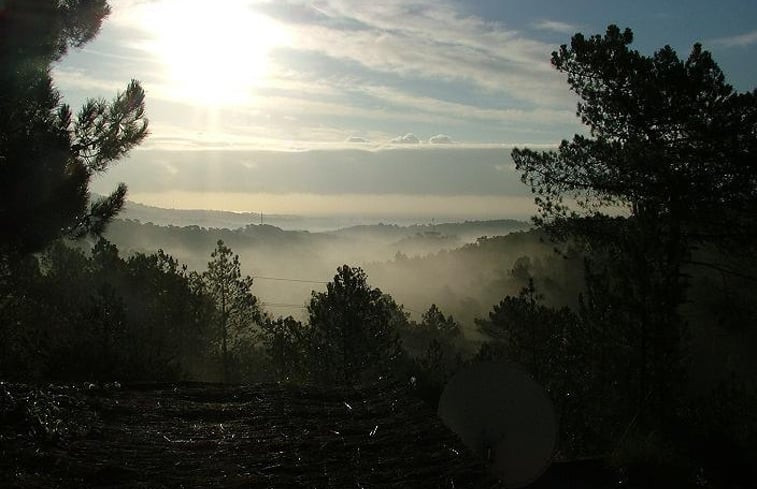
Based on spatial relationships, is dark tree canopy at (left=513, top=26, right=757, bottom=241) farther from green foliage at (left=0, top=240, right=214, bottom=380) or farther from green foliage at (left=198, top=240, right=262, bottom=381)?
green foliage at (left=198, top=240, right=262, bottom=381)

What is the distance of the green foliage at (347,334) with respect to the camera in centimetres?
2350

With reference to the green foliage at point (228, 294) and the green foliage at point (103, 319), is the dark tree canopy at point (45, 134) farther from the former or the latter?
the green foliage at point (228, 294)

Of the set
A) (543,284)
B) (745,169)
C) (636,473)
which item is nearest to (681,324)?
(745,169)

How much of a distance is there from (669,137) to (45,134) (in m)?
13.7

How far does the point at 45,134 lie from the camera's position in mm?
10844

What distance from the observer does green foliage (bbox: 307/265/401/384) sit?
23500mm

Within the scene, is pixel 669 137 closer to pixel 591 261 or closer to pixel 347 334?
pixel 591 261

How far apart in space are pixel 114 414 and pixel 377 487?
11.4 ft

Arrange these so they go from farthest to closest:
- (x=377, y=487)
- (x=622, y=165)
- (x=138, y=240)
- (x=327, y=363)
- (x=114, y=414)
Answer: (x=138, y=240) < (x=327, y=363) < (x=622, y=165) < (x=114, y=414) < (x=377, y=487)

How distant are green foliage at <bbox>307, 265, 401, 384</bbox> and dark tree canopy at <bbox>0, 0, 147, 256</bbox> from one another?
1251 centimetres

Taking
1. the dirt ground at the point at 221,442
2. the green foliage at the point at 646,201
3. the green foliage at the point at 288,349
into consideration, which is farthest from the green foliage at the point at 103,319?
the green foliage at the point at 646,201

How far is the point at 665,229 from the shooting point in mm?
17406

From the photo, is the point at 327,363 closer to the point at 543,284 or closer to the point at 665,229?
the point at 665,229

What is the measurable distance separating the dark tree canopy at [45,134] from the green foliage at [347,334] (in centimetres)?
1251
